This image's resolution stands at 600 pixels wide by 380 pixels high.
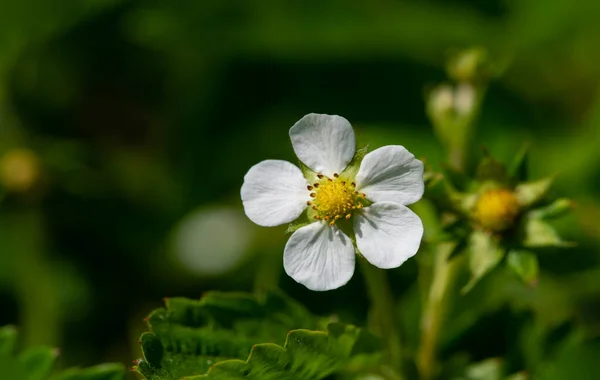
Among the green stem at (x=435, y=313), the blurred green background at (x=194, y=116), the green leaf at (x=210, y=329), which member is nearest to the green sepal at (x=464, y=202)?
the green stem at (x=435, y=313)

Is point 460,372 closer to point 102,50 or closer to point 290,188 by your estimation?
point 290,188

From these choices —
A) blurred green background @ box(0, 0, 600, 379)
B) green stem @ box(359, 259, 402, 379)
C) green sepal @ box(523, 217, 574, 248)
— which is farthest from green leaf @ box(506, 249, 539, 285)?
blurred green background @ box(0, 0, 600, 379)

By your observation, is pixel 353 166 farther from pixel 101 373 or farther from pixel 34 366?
pixel 34 366

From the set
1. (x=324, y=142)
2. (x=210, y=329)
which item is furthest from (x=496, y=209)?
(x=210, y=329)

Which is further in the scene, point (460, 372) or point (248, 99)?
point (248, 99)

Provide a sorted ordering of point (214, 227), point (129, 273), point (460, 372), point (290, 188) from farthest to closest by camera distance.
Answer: point (214, 227)
point (129, 273)
point (460, 372)
point (290, 188)

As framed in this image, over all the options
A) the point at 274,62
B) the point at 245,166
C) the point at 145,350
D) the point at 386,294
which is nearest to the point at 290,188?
the point at 386,294

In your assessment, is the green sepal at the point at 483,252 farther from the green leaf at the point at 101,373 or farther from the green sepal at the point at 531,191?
the green leaf at the point at 101,373
